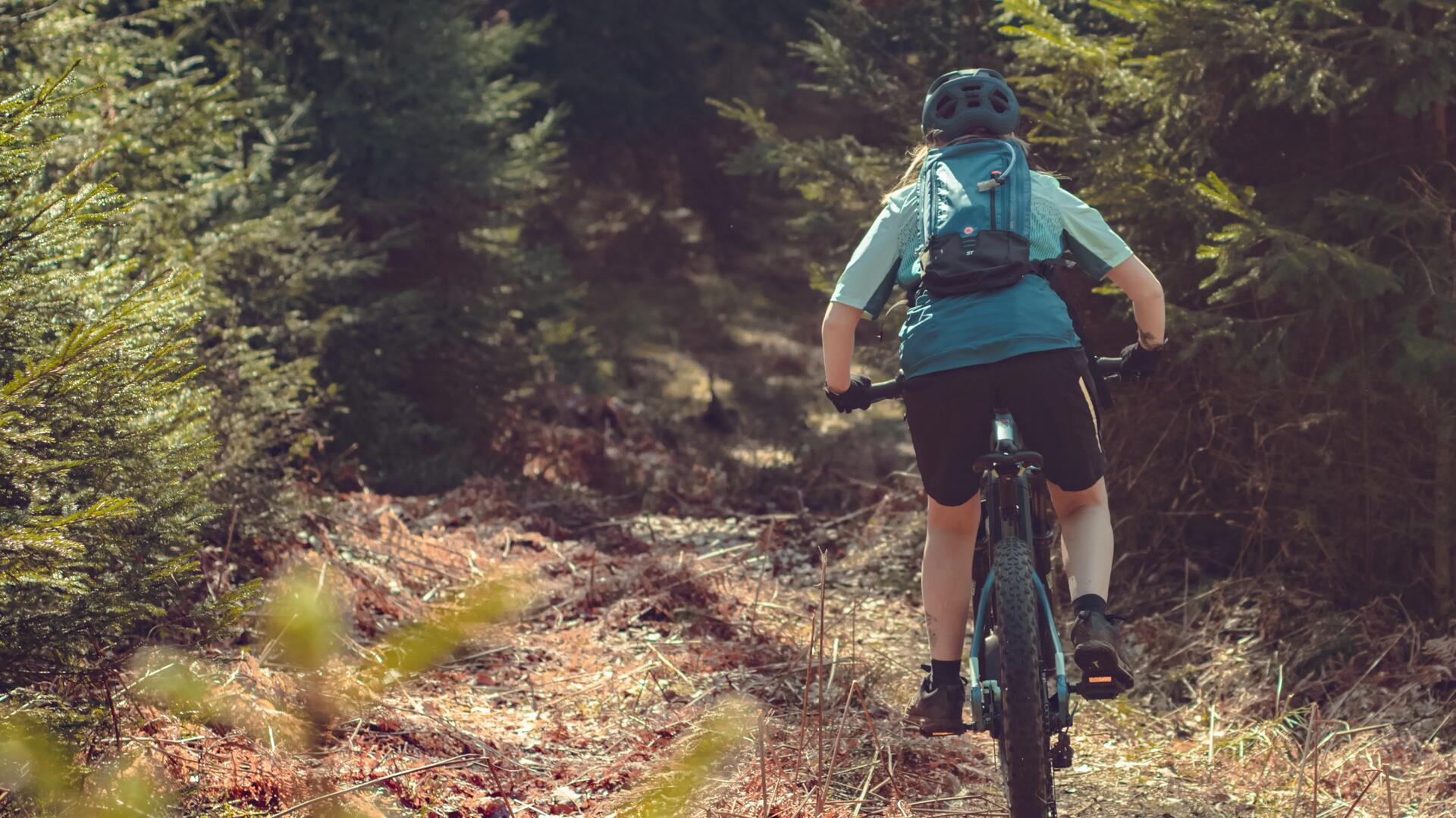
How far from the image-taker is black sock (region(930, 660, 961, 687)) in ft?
12.4

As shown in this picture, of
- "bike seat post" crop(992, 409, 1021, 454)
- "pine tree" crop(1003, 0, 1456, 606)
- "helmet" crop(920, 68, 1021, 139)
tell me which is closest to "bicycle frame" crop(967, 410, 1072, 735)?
"bike seat post" crop(992, 409, 1021, 454)

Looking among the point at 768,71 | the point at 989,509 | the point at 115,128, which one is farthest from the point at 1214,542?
the point at 768,71

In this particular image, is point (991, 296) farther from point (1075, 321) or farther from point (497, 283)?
point (497, 283)

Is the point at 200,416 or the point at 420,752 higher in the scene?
the point at 200,416

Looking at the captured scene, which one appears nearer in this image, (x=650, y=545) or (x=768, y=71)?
(x=650, y=545)

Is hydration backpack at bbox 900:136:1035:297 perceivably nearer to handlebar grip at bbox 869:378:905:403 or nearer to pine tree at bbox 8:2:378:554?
handlebar grip at bbox 869:378:905:403

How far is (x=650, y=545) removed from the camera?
8.25 metres

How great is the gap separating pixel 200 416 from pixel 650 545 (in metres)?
3.47

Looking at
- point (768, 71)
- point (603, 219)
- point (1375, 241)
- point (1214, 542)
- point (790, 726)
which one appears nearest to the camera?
point (790, 726)

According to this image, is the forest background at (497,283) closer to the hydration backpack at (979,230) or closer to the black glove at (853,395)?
the black glove at (853,395)

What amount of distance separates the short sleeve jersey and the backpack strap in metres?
0.04

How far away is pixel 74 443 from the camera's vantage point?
3621 millimetres

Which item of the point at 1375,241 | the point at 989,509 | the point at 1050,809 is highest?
the point at 1375,241

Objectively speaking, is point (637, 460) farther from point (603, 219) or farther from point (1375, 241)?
point (603, 219)
